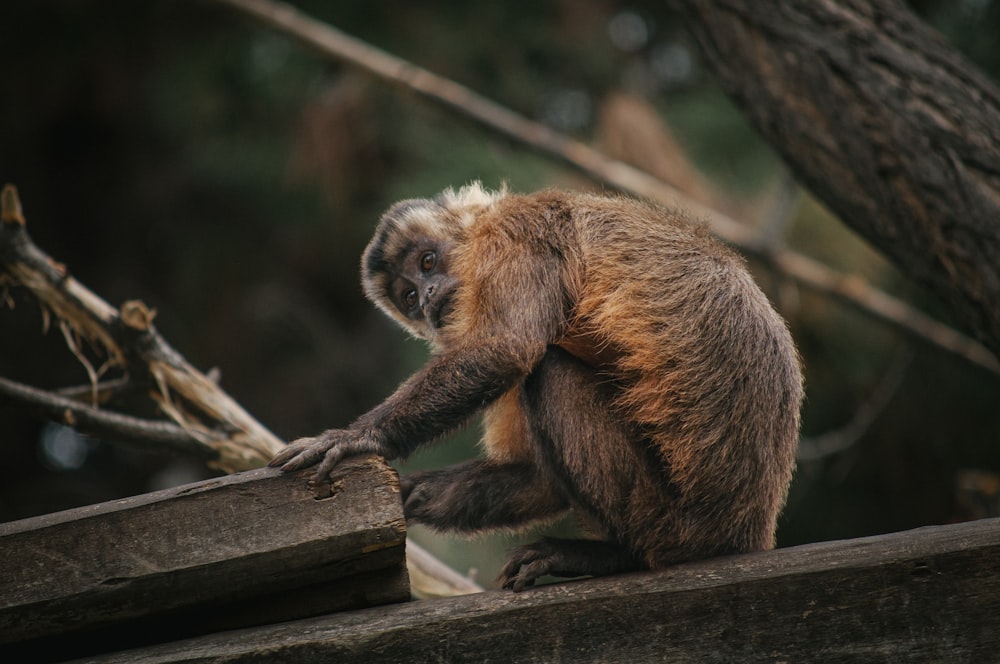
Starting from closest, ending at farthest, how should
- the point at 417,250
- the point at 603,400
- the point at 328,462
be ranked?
the point at 328,462
the point at 603,400
the point at 417,250

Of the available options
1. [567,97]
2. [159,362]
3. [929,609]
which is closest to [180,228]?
[567,97]

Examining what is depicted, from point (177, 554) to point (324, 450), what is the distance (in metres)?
0.52

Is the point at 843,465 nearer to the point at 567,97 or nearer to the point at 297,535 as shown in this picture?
Answer: the point at 567,97

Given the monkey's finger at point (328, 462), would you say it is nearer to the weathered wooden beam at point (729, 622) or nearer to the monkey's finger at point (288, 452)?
the monkey's finger at point (288, 452)

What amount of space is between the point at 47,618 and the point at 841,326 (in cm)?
687

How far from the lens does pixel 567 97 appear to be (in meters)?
10.2

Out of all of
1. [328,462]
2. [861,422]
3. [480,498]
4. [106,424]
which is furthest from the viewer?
[861,422]

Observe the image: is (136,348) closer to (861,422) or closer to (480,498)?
(480,498)

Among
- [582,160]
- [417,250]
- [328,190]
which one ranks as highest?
[328,190]

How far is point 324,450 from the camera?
3.00 metres

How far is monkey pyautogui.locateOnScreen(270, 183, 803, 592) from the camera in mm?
3293

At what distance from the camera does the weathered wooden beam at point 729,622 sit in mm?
2703

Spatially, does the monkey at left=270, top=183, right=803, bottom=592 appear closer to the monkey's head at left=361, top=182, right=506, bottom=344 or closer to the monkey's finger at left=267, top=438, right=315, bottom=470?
the monkey's finger at left=267, top=438, right=315, bottom=470

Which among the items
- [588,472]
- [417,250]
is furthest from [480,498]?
[417,250]
